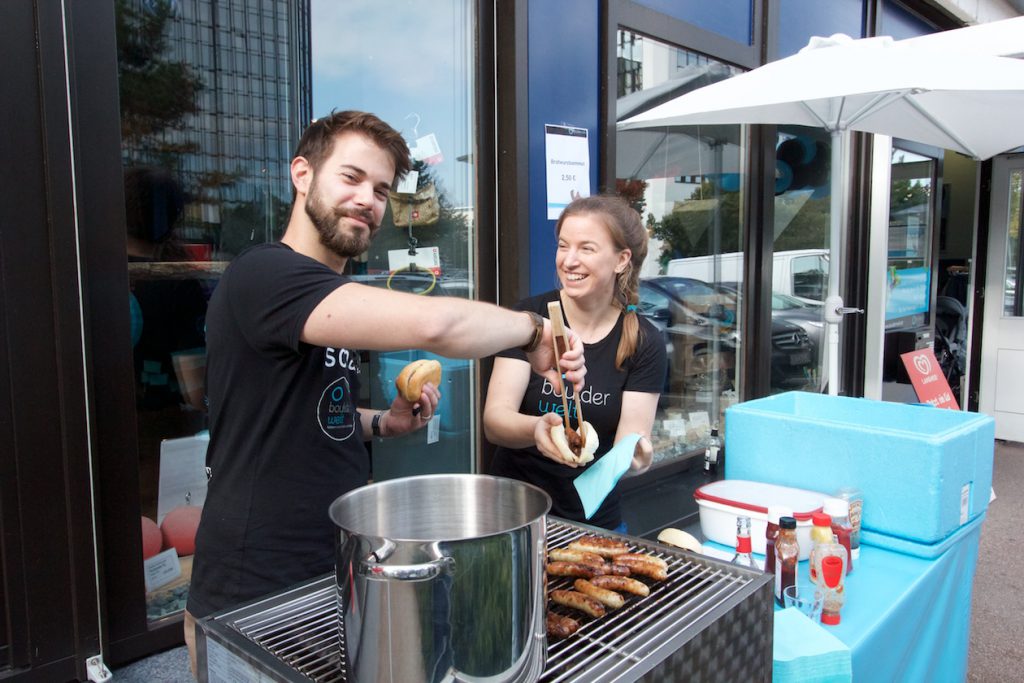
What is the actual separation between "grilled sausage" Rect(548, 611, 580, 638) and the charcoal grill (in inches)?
0.5

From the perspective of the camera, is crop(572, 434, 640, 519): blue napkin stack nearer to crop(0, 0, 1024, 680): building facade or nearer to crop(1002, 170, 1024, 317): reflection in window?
crop(0, 0, 1024, 680): building facade

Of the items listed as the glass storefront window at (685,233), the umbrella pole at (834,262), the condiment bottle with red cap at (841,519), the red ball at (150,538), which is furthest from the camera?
the glass storefront window at (685,233)

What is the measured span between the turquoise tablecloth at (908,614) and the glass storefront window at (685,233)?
2188 mm

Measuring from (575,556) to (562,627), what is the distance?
248mm

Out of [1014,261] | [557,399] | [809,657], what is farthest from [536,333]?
[1014,261]

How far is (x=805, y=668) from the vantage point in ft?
4.70

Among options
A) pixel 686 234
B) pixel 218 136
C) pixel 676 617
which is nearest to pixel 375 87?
pixel 218 136

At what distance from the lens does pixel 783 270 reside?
5.60m

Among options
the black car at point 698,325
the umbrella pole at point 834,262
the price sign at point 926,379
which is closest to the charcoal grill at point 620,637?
the umbrella pole at point 834,262

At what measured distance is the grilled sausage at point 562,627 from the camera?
108 cm

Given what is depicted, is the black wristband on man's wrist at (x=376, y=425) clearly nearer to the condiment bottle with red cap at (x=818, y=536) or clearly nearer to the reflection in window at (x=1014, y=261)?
the condiment bottle with red cap at (x=818, y=536)

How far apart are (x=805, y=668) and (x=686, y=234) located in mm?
3651

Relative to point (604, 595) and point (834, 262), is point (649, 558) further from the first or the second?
point (834, 262)

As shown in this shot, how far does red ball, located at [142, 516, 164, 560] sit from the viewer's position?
8.37ft
